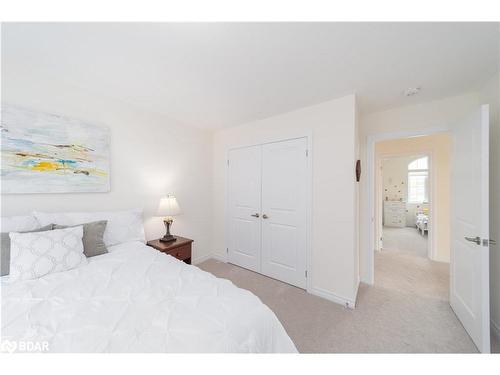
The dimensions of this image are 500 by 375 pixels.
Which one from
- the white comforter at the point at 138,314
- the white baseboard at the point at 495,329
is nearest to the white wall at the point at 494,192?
the white baseboard at the point at 495,329

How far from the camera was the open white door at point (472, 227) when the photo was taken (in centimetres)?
146

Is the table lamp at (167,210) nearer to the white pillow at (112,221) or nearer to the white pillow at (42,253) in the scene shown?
the white pillow at (112,221)

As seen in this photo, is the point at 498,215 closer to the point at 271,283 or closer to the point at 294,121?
the point at 294,121

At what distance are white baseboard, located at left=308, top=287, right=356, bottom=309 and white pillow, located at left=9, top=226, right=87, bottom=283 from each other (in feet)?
7.72

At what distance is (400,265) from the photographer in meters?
3.13

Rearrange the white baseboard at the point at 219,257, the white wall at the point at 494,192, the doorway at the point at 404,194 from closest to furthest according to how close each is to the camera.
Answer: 1. the white wall at the point at 494,192
2. the white baseboard at the point at 219,257
3. the doorway at the point at 404,194

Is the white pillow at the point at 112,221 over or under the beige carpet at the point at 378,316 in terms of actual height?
over

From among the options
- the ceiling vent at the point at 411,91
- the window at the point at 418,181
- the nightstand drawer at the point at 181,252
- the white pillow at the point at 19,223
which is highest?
the ceiling vent at the point at 411,91

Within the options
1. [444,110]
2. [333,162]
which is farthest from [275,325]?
[444,110]

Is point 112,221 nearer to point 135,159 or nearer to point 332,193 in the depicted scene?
point 135,159

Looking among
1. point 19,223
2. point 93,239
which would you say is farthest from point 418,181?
point 19,223

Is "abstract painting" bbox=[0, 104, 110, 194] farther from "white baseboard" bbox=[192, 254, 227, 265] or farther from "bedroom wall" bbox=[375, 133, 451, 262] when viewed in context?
"bedroom wall" bbox=[375, 133, 451, 262]

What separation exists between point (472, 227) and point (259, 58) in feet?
7.45

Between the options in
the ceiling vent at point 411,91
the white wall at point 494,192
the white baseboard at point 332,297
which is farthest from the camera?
the white baseboard at point 332,297
